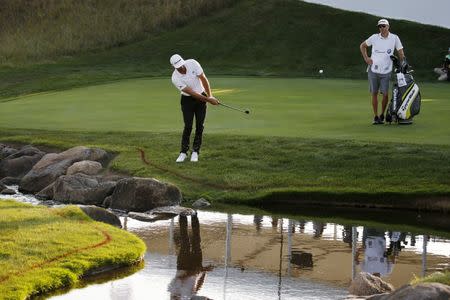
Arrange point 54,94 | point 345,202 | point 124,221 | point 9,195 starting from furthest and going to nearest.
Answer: point 54,94, point 9,195, point 345,202, point 124,221

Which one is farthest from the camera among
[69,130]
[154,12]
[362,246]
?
[154,12]

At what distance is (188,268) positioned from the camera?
1441cm

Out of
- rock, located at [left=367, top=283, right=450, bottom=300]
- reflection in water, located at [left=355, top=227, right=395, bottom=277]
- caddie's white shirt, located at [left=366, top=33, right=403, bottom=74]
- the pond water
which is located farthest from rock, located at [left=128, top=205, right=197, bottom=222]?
rock, located at [left=367, top=283, right=450, bottom=300]

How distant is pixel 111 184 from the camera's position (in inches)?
808

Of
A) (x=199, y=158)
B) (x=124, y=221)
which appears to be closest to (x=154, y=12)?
(x=199, y=158)

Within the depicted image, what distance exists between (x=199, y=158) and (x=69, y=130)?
534cm

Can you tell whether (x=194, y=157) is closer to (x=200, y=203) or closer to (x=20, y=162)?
(x=200, y=203)

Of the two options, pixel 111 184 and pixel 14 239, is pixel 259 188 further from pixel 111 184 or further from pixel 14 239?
pixel 14 239

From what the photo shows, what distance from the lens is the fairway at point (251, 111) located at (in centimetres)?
2395

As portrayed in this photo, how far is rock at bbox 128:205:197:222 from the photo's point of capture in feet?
60.5

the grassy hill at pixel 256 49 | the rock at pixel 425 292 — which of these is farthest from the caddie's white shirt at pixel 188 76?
the grassy hill at pixel 256 49

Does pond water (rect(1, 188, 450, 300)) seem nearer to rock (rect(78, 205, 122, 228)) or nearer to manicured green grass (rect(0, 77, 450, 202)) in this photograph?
rock (rect(78, 205, 122, 228))

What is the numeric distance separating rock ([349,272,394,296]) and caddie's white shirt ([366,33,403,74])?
38.5 feet

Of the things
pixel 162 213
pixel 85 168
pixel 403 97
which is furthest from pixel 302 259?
pixel 403 97
